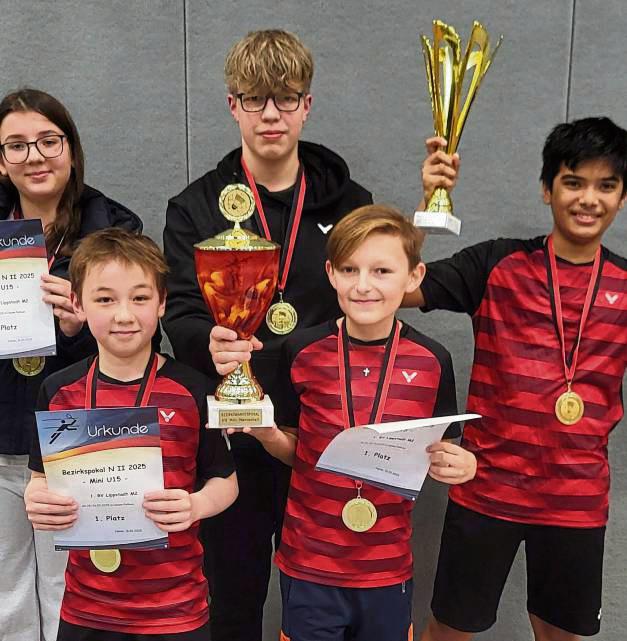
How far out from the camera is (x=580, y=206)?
6.04ft

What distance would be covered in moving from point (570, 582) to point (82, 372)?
1.34 meters

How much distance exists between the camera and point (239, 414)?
1.46 meters

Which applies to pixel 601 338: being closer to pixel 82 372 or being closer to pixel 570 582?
pixel 570 582

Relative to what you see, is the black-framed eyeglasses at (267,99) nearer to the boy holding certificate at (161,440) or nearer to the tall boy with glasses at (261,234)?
the tall boy with glasses at (261,234)

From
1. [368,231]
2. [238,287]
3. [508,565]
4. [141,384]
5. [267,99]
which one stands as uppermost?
[267,99]

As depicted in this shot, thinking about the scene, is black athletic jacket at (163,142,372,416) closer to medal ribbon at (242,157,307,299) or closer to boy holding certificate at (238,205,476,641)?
medal ribbon at (242,157,307,299)

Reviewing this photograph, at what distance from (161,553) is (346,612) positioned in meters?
0.42

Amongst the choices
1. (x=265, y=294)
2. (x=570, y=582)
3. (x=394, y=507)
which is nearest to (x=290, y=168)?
(x=265, y=294)

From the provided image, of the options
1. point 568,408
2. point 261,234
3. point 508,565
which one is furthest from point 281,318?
point 508,565

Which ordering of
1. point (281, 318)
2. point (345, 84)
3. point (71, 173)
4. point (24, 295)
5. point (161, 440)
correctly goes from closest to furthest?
1. point (161, 440)
2. point (24, 295)
3. point (281, 318)
4. point (71, 173)
5. point (345, 84)

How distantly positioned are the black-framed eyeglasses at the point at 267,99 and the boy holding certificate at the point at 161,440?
0.43 meters

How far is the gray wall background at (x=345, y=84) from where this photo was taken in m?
2.37

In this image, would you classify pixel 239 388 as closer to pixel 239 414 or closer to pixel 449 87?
pixel 239 414

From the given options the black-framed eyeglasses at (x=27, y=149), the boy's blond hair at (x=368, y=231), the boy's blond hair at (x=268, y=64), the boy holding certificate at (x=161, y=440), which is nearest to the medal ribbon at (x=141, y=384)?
the boy holding certificate at (x=161, y=440)
